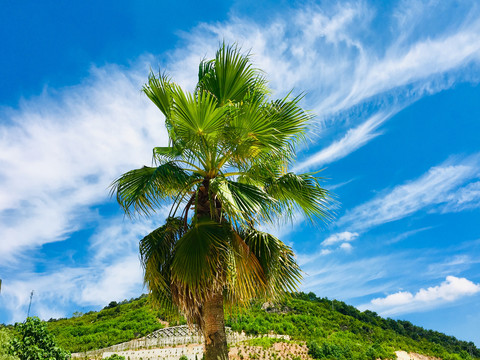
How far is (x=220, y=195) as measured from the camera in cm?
587

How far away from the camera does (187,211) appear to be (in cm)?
699

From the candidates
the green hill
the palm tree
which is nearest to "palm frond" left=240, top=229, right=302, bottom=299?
the palm tree

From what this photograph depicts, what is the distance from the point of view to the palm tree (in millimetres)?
6145

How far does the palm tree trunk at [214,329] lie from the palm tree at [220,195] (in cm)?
2

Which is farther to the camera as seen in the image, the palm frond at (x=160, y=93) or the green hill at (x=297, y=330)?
the green hill at (x=297, y=330)

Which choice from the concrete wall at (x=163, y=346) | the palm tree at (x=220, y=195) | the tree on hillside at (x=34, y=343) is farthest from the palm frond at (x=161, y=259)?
the concrete wall at (x=163, y=346)

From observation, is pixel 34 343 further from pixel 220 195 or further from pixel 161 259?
pixel 220 195

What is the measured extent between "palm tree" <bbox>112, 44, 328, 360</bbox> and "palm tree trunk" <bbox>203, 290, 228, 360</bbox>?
0.02 meters

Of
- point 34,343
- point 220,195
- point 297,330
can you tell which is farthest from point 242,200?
point 297,330

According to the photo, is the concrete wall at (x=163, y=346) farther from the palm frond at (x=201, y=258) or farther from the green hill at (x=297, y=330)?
the palm frond at (x=201, y=258)

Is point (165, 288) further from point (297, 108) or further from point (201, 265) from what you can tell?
point (297, 108)

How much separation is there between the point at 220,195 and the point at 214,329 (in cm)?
220

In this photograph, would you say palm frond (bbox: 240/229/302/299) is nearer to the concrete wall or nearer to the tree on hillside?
the tree on hillside

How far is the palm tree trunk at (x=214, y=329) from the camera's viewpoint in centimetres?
624
